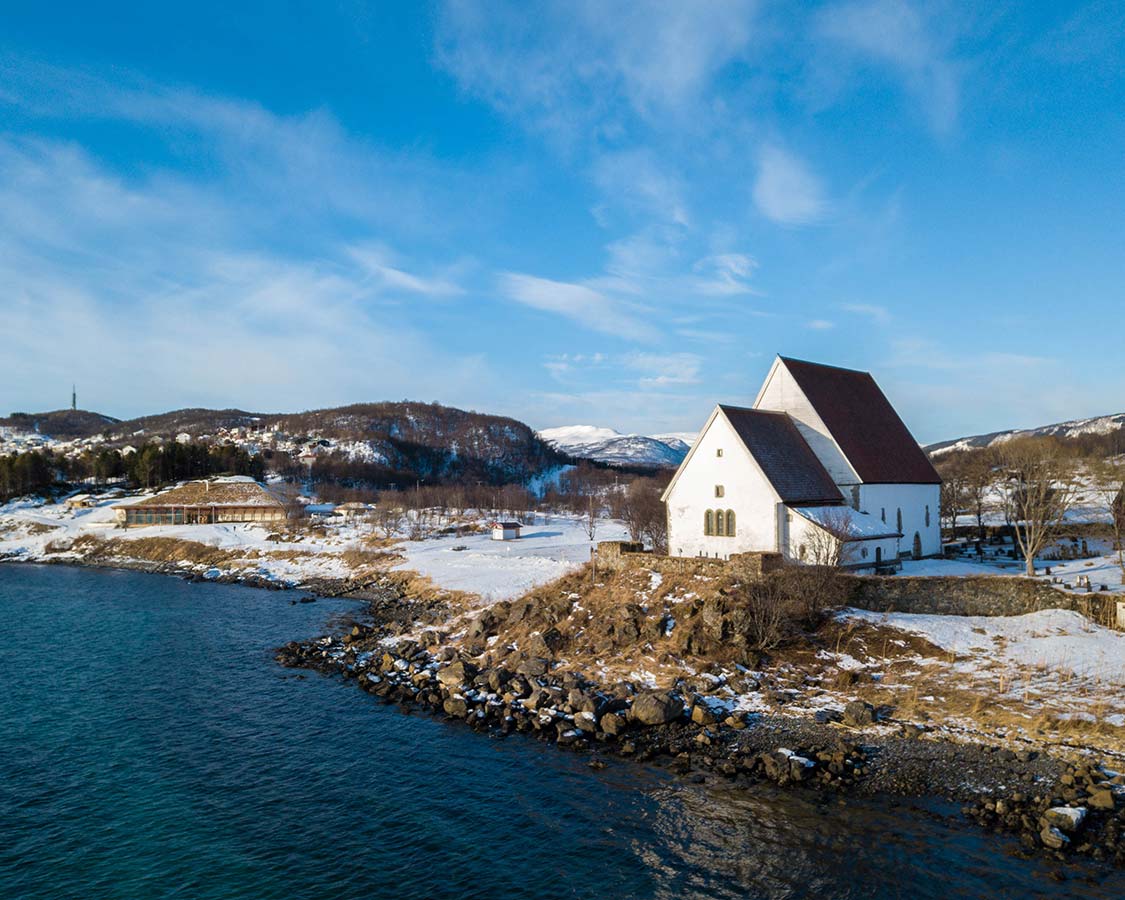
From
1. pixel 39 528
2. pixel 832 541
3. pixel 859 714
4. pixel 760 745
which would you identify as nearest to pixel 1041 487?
pixel 832 541

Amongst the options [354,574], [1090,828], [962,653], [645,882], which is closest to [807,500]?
[962,653]

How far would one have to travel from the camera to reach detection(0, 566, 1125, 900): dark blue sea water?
44.2 feet

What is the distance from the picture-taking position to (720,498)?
3406 centimetres

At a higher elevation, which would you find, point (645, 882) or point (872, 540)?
point (872, 540)

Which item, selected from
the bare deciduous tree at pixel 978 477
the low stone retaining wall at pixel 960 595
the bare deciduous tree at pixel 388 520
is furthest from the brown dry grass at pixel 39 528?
the bare deciduous tree at pixel 978 477

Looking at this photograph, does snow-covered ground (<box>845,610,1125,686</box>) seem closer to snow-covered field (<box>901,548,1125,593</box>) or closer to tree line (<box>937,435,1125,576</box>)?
snow-covered field (<box>901,548,1125,593</box>)

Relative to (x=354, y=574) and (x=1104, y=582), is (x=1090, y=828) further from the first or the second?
(x=354, y=574)

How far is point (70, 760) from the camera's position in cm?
1978

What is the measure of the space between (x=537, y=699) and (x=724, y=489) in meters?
15.3

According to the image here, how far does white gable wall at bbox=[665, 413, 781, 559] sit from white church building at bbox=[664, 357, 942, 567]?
0.05m

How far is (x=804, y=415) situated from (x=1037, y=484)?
38.3ft

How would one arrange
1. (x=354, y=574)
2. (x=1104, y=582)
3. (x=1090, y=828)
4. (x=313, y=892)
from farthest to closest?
(x=354, y=574) < (x=1104, y=582) < (x=1090, y=828) < (x=313, y=892)

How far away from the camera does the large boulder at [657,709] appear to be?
21172 millimetres

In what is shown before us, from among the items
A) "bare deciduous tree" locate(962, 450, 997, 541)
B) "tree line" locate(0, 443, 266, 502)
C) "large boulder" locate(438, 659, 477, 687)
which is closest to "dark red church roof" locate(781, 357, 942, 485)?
"bare deciduous tree" locate(962, 450, 997, 541)
